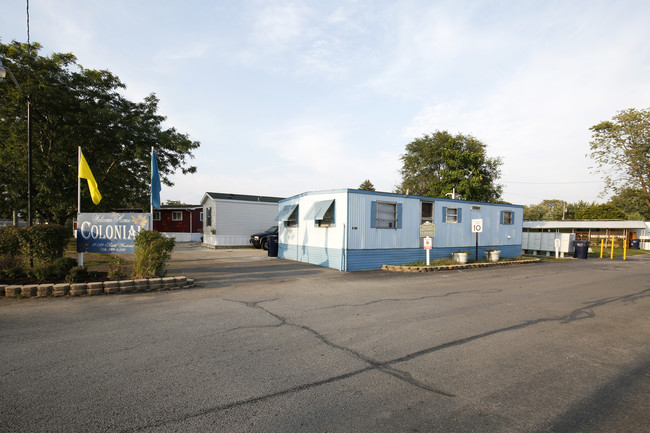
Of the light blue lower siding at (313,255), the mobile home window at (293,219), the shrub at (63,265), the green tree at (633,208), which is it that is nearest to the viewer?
the shrub at (63,265)

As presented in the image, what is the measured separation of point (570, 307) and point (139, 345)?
8389mm

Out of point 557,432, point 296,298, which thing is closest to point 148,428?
point 557,432

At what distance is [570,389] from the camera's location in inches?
137

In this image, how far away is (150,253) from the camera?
902cm

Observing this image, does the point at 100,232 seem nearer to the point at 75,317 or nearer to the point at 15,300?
the point at 15,300

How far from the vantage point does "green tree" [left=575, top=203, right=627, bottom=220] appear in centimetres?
5609

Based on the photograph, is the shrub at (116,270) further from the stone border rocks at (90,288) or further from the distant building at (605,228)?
the distant building at (605,228)

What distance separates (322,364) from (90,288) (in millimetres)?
6580

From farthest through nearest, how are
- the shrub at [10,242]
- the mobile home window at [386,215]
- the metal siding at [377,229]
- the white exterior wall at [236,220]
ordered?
the white exterior wall at [236,220]
the mobile home window at [386,215]
the metal siding at [377,229]
the shrub at [10,242]

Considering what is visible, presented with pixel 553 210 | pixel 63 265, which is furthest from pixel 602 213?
pixel 63 265

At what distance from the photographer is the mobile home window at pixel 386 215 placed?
13.9 m

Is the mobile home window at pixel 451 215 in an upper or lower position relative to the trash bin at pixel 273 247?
upper

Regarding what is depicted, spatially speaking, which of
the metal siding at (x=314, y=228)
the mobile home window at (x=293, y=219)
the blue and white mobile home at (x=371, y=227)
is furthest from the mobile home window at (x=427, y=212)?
the mobile home window at (x=293, y=219)

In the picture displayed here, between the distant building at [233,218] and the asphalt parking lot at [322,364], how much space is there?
1631 cm
